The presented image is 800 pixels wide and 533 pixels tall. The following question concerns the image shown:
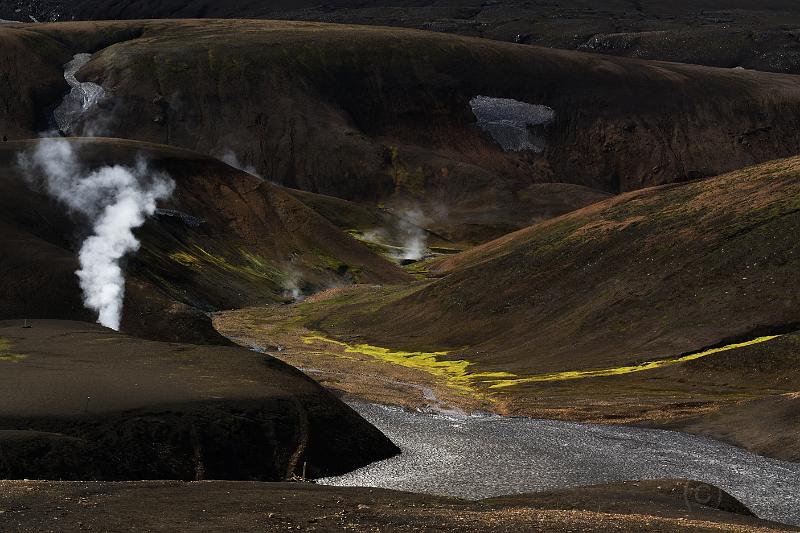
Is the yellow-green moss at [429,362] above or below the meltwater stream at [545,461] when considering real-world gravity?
above

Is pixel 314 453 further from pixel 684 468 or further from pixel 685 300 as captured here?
pixel 685 300

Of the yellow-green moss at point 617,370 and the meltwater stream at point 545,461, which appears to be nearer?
the meltwater stream at point 545,461

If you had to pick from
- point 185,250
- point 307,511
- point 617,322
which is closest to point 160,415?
point 307,511

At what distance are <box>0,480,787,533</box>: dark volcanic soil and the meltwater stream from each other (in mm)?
5501

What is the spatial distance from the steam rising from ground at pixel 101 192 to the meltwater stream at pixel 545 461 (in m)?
28.8

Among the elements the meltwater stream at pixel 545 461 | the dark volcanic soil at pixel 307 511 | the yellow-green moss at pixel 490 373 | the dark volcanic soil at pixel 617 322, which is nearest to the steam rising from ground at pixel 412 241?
the dark volcanic soil at pixel 617 322

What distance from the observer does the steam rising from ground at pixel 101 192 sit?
9438cm

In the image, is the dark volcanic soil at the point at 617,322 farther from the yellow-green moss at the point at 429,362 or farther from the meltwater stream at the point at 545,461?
the meltwater stream at the point at 545,461

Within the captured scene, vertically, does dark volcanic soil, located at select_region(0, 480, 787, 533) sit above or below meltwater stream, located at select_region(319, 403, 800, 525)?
below

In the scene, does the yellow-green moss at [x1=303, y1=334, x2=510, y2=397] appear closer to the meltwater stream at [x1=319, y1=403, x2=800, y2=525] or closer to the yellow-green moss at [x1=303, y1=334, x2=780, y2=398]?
the yellow-green moss at [x1=303, y1=334, x2=780, y2=398]

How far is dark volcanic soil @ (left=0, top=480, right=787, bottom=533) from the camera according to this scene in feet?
88.3

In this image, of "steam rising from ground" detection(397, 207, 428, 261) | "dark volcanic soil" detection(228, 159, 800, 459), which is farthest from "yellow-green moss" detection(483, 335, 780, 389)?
"steam rising from ground" detection(397, 207, 428, 261)

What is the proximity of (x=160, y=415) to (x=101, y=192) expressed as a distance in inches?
2789

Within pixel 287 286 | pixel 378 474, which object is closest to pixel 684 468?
pixel 378 474
